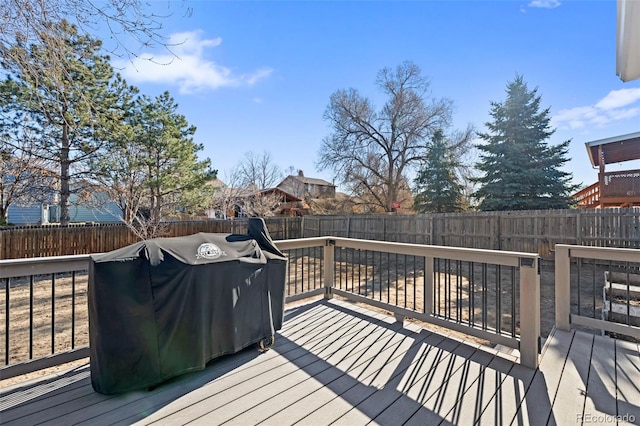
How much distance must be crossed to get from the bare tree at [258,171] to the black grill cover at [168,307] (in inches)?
669

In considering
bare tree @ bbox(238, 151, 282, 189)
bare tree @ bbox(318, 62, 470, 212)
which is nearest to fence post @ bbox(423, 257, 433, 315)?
bare tree @ bbox(318, 62, 470, 212)

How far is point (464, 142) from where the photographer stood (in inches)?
680

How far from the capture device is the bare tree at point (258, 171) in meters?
19.1

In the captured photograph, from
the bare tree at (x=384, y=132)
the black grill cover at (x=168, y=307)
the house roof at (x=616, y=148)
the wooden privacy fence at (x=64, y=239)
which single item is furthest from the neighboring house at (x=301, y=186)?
the black grill cover at (x=168, y=307)

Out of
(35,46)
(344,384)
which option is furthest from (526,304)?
(35,46)

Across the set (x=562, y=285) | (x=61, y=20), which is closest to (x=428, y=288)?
(x=562, y=285)

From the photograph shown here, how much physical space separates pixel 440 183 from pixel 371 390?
1484cm

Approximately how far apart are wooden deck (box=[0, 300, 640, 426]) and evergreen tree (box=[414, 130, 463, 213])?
1339 centimetres

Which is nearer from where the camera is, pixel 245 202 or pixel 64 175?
pixel 64 175

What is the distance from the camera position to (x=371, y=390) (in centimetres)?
195

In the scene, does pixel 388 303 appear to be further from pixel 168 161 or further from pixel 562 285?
pixel 168 161

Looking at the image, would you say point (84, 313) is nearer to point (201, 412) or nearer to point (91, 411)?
point (91, 411)

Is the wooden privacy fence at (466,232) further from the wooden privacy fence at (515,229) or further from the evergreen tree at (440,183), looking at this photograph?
the evergreen tree at (440,183)

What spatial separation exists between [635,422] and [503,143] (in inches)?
501
